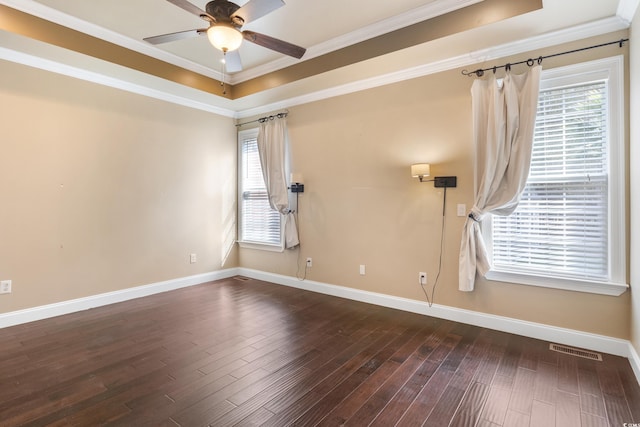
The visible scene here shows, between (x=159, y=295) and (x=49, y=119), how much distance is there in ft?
8.31

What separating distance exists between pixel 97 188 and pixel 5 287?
1.37 m

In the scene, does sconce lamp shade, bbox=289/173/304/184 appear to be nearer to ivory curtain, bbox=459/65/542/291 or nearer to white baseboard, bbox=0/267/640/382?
white baseboard, bbox=0/267/640/382

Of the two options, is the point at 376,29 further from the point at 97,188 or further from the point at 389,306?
the point at 97,188

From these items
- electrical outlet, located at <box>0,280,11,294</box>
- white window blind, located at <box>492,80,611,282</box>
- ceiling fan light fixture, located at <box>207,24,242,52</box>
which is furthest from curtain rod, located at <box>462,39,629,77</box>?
electrical outlet, located at <box>0,280,11,294</box>

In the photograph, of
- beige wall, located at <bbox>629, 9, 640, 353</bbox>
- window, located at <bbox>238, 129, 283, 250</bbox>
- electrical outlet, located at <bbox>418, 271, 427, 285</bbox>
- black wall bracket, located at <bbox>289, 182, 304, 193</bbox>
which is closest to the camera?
→ beige wall, located at <bbox>629, 9, 640, 353</bbox>

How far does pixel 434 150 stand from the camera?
3.58 metres

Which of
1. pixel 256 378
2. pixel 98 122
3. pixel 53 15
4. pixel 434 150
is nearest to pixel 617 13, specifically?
pixel 434 150

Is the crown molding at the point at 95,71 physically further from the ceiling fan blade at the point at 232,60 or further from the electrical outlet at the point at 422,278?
the electrical outlet at the point at 422,278

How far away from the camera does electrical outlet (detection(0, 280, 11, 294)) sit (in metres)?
3.28

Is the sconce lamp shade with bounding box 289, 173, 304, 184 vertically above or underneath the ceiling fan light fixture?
underneath

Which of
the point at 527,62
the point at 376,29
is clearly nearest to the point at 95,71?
the point at 376,29

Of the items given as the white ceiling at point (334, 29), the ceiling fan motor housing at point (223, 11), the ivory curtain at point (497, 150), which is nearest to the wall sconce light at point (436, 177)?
the ivory curtain at point (497, 150)

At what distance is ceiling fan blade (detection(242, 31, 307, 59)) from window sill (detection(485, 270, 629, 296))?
113 inches

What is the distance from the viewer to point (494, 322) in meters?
3.19
